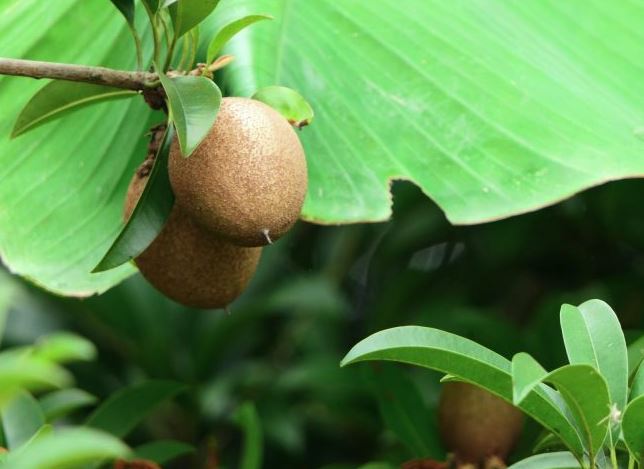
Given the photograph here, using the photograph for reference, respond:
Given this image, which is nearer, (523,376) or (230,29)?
(523,376)

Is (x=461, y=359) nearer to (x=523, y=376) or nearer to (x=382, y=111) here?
(x=523, y=376)

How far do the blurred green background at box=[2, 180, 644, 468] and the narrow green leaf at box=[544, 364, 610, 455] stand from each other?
2.88 feet

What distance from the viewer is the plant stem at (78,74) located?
877 mm

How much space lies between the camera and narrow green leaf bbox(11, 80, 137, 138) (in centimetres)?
96

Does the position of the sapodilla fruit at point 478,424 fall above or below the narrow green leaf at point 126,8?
below

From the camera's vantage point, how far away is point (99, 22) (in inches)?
49.4

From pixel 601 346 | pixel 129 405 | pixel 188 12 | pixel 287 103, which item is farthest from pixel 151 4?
pixel 129 405

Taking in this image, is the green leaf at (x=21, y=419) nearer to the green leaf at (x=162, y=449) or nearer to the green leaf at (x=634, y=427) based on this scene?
the green leaf at (x=162, y=449)

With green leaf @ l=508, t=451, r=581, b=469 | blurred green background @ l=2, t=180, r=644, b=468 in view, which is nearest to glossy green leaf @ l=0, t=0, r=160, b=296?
green leaf @ l=508, t=451, r=581, b=469

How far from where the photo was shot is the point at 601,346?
0.88 metres

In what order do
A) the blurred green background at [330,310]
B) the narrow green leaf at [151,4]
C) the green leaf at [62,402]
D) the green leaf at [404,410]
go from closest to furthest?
the narrow green leaf at [151,4], the green leaf at [62,402], the green leaf at [404,410], the blurred green background at [330,310]

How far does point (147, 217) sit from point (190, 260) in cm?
9

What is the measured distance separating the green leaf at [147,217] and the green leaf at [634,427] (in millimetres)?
408

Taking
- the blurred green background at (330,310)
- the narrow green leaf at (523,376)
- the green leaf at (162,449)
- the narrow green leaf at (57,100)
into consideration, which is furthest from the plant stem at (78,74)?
the blurred green background at (330,310)
